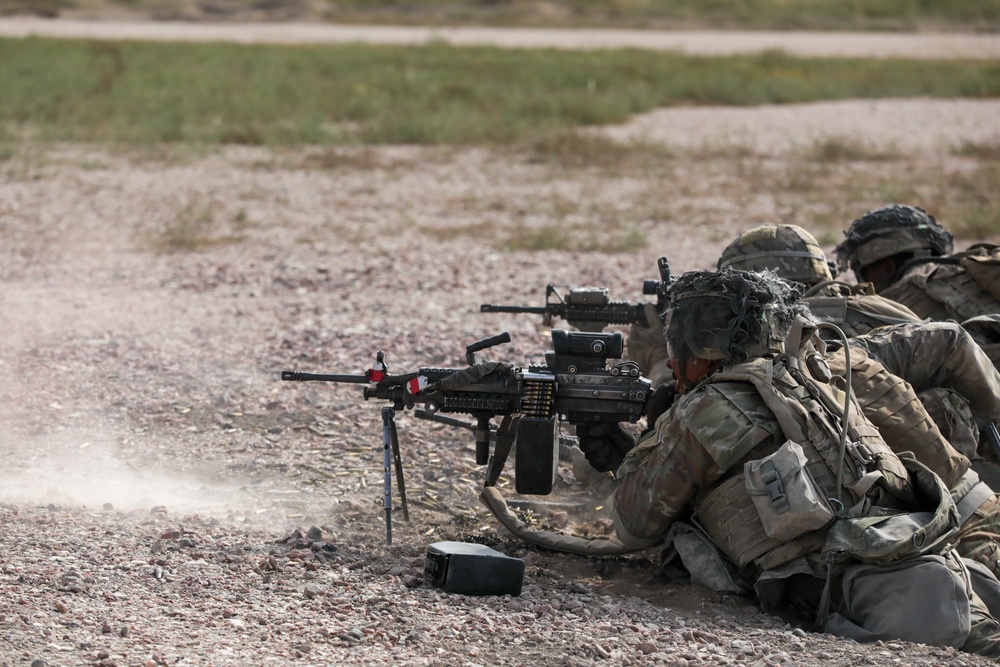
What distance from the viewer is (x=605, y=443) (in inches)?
193

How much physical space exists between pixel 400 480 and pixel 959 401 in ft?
7.27

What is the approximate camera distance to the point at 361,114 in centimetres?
1914

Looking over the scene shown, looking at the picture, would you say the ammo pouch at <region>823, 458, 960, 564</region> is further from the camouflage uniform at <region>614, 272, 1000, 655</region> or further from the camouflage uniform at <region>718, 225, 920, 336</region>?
the camouflage uniform at <region>718, 225, 920, 336</region>

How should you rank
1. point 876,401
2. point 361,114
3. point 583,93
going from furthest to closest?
point 583,93 → point 361,114 → point 876,401

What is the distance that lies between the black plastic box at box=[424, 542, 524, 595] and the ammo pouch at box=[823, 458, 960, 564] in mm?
1047

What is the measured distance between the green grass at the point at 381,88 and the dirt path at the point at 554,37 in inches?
122

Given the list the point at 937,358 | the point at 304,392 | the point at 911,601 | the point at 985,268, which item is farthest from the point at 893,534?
the point at 304,392

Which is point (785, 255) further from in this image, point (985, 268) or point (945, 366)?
point (985, 268)

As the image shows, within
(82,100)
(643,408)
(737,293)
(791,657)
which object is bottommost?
(791,657)

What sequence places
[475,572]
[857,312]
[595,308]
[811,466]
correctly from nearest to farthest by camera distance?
[811,466] → [475,572] → [857,312] → [595,308]

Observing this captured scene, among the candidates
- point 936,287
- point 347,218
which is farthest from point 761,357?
point 347,218

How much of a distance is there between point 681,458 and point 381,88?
1812cm

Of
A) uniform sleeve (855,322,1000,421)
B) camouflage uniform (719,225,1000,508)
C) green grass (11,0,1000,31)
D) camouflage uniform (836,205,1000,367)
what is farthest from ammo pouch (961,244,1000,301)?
green grass (11,0,1000,31)

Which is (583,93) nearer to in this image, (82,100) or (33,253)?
(82,100)
